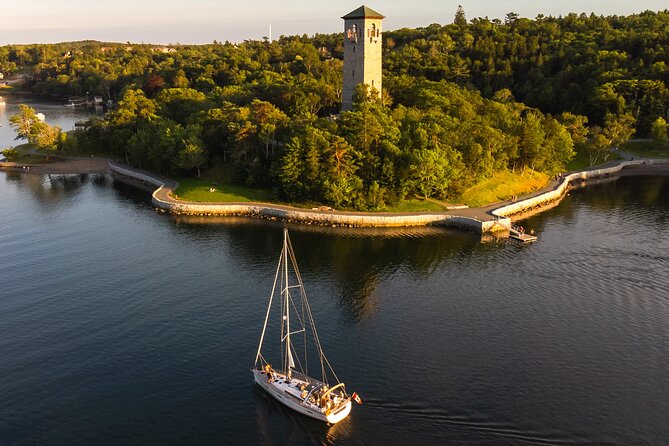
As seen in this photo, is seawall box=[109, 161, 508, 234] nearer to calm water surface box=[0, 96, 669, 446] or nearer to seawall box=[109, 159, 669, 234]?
seawall box=[109, 159, 669, 234]

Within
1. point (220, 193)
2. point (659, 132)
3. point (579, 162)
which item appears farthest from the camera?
point (659, 132)

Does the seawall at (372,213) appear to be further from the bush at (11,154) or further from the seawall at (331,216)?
the bush at (11,154)

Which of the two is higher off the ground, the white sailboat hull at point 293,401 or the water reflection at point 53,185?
the water reflection at point 53,185

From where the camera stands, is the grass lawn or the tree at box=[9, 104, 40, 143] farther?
the tree at box=[9, 104, 40, 143]

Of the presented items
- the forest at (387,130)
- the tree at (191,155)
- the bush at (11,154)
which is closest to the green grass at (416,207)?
the forest at (387,130)

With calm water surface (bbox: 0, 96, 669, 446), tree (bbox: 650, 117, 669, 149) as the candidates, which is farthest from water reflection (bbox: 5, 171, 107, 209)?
tree (bbox: 650, 117, 669, 149)

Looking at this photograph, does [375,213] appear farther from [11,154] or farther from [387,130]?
[11,154]

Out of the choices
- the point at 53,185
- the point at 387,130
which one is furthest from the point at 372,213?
the point at 53,185
